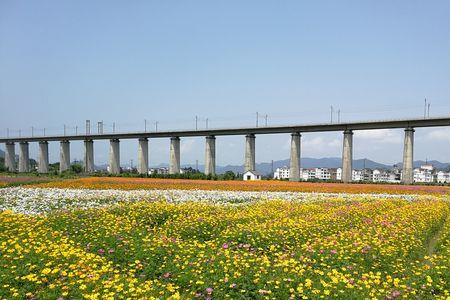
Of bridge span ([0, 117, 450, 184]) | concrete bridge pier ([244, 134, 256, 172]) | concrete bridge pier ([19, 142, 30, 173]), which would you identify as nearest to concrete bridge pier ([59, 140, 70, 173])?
bridge span ([0, 117, 450, 184])

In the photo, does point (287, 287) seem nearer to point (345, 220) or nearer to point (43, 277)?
point (43, 277)

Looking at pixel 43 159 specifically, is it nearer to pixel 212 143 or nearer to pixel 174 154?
pixel 174 154

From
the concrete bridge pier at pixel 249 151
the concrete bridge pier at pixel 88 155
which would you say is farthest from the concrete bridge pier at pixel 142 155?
the concrete bridge pier at pixel 249 151

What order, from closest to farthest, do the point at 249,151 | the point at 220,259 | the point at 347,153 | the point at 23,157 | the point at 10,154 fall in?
the point at 220,259, the point at 347,153, the point at 249,151, the point at 23,157, the point at 10,154

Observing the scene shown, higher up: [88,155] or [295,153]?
[295,153]

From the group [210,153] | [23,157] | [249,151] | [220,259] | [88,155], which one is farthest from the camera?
[23,157]

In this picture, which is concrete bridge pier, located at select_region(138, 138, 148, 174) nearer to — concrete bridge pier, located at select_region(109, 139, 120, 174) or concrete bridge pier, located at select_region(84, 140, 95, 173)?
concrete bridge pier, located at select_region(109, 139, 120, 174)

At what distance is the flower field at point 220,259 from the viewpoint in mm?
6289

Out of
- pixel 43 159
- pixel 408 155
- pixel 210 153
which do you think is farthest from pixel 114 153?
pixel 408 155

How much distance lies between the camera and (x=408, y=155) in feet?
171

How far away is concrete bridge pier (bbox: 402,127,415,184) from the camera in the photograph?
51.7 metres

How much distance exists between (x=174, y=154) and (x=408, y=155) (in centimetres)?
3994

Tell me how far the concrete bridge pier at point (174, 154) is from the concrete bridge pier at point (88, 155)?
70.0 ft

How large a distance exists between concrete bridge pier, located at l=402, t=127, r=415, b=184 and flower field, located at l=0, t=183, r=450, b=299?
41.4 metres
